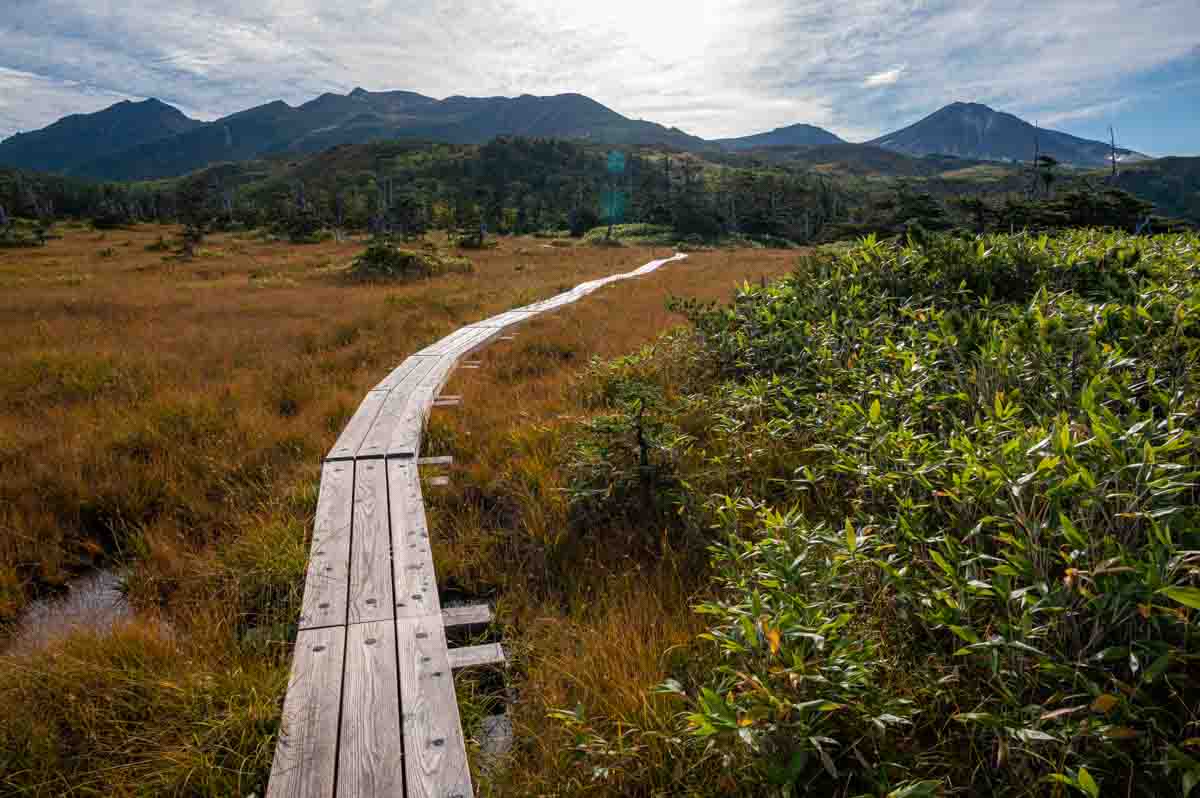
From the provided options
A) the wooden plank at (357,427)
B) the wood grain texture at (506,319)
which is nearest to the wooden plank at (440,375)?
the wooden plank at (357,427)

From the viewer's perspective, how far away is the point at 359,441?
17.5 ft

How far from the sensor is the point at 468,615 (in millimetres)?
3248

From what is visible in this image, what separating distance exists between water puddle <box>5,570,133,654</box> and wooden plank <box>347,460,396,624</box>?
1.18 meters

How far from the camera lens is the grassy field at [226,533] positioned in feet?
8.13

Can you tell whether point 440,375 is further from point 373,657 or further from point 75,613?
point 373,657

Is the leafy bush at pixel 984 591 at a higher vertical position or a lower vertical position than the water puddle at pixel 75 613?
higher

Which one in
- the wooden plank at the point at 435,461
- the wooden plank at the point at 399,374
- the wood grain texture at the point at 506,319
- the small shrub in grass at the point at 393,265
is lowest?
the wooden plank at the point at 435,461

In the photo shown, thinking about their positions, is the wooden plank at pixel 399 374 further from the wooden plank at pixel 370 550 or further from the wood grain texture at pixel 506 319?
the wood grain texture at pixel 506 319

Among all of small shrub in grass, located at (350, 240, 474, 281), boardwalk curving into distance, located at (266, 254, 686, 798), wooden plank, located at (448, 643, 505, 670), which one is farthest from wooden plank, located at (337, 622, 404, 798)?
small shrub in grass, located at (350, 240, 474, 281)

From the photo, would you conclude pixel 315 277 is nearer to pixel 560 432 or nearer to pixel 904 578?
pixel 560 432

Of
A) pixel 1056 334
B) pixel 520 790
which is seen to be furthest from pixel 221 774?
pixel 1056 334

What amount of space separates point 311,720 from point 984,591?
2529 millimetres

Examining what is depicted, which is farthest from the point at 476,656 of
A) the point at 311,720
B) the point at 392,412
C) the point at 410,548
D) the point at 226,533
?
the point at 392,412

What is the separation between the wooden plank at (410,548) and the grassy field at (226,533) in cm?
24
